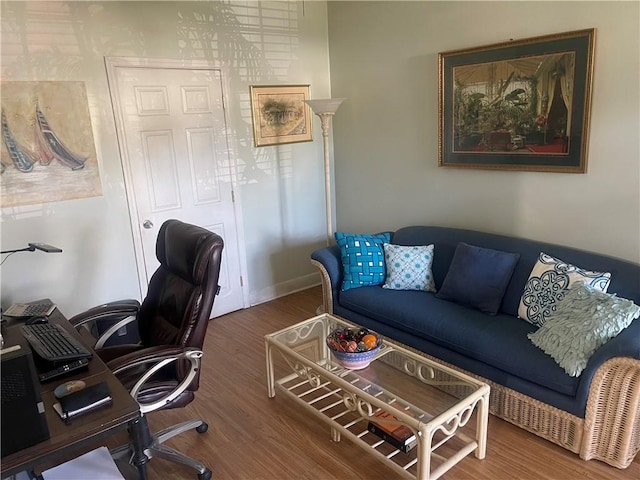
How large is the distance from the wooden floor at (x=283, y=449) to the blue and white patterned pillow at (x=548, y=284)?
0.62 metres

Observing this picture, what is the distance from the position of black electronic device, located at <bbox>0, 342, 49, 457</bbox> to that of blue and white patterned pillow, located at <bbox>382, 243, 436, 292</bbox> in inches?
89.5

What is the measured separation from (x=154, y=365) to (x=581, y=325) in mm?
1931

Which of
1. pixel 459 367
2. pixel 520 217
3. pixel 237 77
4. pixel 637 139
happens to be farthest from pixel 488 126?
→ pixel 237 77

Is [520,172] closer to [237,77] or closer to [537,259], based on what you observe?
[537,259]

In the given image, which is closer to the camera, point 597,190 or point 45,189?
point 597,190

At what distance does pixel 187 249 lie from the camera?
2.29 metres

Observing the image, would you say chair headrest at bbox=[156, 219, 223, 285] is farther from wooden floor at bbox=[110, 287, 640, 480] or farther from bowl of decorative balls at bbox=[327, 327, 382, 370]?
wooden floor at bbox=[110, 287, 640, 480]

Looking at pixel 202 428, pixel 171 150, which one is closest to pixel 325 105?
pixel 171 150

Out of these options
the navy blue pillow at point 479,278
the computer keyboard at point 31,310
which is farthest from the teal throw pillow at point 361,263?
the computer keyboard at point 31,310

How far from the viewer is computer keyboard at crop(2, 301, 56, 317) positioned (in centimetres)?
228

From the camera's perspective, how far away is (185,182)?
11.9 feet

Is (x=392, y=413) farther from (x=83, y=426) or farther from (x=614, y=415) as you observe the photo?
(x=83, y=426)

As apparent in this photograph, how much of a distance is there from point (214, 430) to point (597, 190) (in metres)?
2.56

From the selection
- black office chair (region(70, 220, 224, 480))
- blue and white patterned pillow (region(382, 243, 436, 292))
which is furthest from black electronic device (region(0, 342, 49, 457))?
blue and white patterned pillow (region(382, 243, 436, 292))
